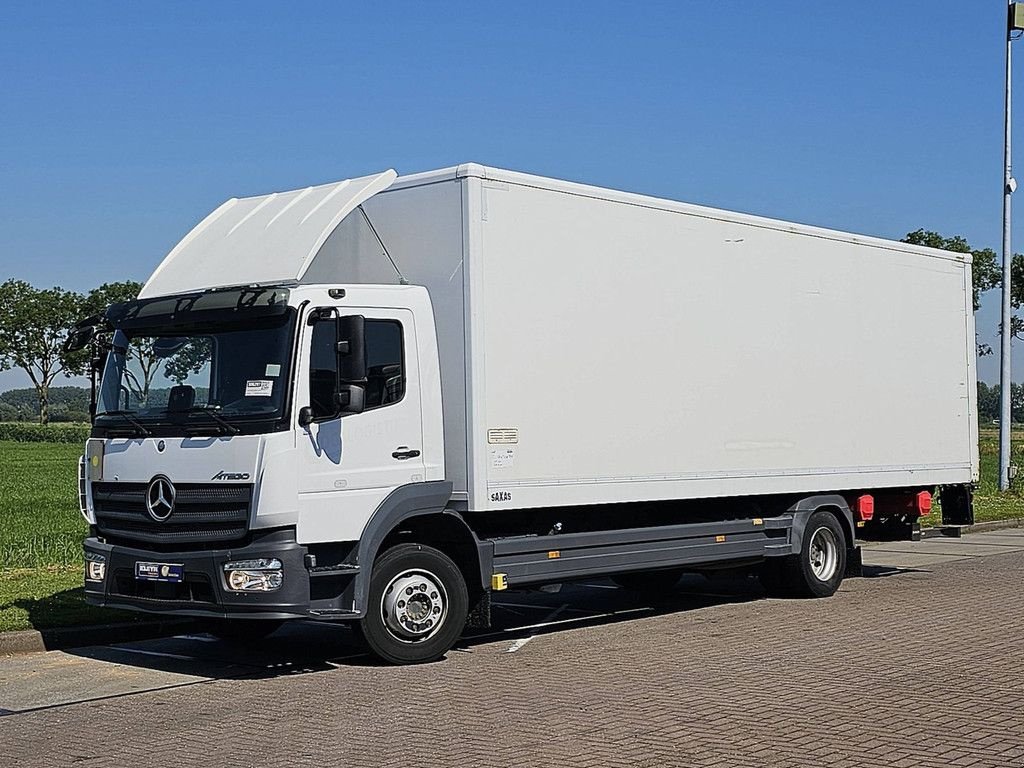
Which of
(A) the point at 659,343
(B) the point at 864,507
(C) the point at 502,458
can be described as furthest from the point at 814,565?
(C) the point at 502,458

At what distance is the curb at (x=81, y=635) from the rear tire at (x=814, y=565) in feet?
19.5

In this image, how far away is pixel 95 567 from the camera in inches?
443

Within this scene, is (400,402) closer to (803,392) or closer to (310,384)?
(310,384)

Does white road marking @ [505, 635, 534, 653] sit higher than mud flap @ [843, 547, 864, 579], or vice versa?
mud flap @ [843, 547, 864, 579]

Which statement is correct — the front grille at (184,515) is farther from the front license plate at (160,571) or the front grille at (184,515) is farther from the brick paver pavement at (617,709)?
the brick paver pavement at (617,709)

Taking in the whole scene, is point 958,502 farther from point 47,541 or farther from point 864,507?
point 47,541

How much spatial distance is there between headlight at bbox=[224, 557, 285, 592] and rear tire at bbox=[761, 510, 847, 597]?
248 inches

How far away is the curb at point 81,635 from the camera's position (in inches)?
466

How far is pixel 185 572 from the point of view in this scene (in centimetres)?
1041

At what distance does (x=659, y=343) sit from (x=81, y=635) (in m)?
5.52

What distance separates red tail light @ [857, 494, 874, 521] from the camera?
1553 cm

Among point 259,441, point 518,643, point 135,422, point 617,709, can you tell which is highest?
point 135,422

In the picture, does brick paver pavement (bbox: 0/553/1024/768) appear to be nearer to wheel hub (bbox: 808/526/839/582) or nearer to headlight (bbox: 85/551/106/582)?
headlight (bbox: 85/551/106/582)

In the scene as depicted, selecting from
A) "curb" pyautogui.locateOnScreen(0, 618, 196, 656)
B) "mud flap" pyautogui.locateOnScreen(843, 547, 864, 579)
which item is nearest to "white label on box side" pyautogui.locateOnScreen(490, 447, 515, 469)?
"curb" pyautogui.locateOnScreen(0, 618, 196, 656)
